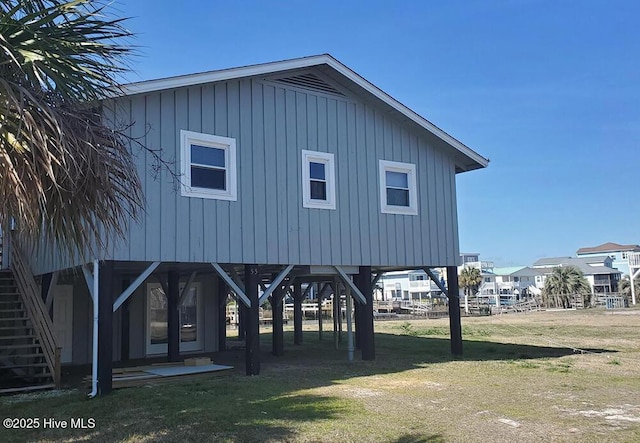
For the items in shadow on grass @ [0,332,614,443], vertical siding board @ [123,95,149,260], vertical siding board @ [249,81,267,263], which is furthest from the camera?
vertical siding board @ [249,81,267,263]

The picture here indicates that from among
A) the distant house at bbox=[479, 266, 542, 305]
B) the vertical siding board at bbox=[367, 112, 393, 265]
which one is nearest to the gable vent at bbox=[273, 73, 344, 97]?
the vertical siding board at bbox=[367, 112, 393, 265]

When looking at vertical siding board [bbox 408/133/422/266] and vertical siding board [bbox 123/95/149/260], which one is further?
vertical siding board [bbox 408/133/422/266]

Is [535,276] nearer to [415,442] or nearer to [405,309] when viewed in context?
[405,309]

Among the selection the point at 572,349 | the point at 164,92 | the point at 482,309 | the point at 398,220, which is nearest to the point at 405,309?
the point at 482,309

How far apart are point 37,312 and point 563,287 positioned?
175 ft

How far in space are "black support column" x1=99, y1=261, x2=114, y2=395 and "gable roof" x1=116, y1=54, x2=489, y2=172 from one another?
303 cm

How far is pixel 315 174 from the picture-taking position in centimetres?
1287

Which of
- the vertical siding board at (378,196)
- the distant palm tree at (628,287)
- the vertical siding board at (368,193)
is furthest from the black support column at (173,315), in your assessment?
the distant palm tree at (628,287)

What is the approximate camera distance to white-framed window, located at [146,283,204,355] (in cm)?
1638

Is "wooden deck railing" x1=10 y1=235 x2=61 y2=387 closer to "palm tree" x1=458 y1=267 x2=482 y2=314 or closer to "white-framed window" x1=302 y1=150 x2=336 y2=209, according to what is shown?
"white-framed window" x1=302 y1=150 x2=336 y2=209

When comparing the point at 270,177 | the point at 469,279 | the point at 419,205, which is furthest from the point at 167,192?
the point at 469,279

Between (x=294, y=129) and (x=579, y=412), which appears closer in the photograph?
(x=579, y=412)

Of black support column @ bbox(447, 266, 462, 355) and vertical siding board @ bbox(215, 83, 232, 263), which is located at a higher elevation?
vertical siding board @ bbox(215, 83, 232, 263)

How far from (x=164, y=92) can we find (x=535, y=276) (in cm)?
8359
